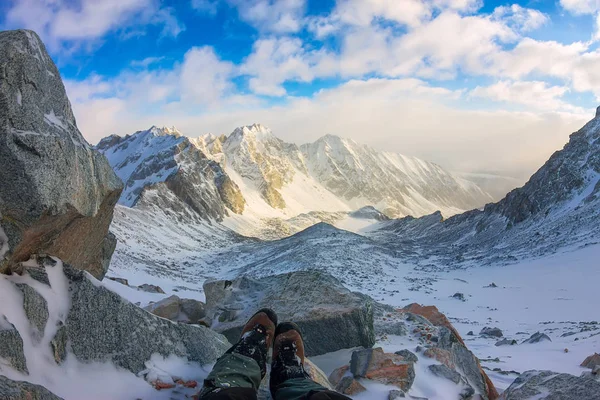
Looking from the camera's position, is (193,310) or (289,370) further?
(193,310)

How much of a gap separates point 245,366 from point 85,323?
1.85 metres

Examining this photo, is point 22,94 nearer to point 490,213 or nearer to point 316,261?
point 316,261

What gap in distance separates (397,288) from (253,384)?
3237cm

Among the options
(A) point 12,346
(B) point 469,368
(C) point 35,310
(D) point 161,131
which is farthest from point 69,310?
(D) point 161,131

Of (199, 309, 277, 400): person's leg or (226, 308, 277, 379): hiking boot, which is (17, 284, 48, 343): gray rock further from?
(226, 308, 277, 379): hiking boot

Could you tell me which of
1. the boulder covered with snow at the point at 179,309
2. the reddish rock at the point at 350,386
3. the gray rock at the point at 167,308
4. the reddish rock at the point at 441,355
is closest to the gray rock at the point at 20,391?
the reddish rock at the point at 350,386

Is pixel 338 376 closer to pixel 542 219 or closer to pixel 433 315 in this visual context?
pixel 433 315

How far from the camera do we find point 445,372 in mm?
6625

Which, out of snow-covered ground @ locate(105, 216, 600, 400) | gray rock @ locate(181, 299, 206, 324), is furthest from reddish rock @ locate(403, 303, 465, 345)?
gray rock @ locate(181, 299, 206, 324)

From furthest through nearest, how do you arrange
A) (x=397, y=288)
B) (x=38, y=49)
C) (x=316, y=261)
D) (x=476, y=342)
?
1. (x=316, y=261)
2. (x=397, y=288)
3. (x=476, y=342)
4. (x=38, y=49)

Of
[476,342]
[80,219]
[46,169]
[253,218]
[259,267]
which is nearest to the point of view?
[46,169]

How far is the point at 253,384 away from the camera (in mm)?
4344

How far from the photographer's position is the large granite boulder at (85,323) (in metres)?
4.10

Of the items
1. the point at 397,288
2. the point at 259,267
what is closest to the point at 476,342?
the point at 397,288
